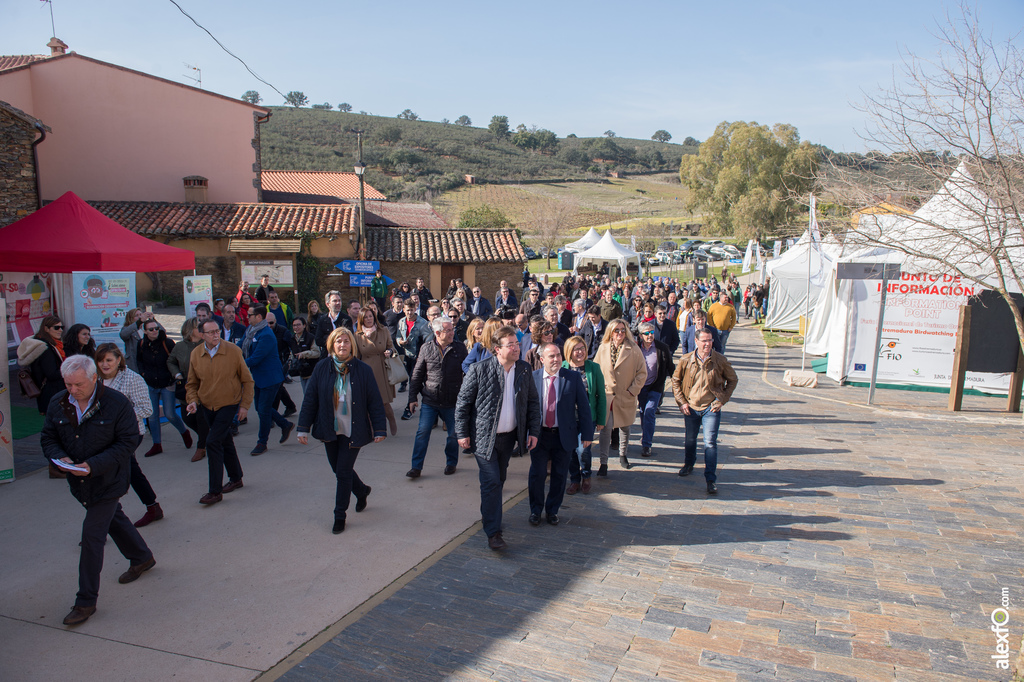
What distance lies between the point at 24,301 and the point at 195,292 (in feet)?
11.2

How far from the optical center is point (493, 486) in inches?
196

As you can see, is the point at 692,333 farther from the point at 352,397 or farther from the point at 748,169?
the point at 748,169

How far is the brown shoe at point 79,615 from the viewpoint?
13.1ft

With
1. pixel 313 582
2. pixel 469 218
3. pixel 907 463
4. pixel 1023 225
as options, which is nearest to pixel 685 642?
pixel 313 582

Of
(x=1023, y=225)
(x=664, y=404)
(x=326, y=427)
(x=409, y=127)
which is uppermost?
(x=409, y=127)

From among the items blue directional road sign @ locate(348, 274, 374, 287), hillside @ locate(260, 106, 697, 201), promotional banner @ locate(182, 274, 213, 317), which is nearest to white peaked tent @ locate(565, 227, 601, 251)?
blue directional road sign @ locate(348, 274, 374, 287)

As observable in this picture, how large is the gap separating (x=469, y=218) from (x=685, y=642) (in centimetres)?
3393

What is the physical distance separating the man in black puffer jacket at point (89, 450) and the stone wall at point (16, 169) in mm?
10219

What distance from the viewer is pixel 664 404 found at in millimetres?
10664

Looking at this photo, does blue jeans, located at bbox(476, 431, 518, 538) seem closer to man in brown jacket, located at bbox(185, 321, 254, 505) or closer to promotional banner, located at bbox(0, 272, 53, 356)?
man in brown jacket, located at bbox(185, 321, 254, 505)

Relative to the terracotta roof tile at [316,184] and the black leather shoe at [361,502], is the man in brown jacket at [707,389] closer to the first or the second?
the black leather shoe at [361,502]

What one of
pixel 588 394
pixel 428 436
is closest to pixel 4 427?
pixel 428 436

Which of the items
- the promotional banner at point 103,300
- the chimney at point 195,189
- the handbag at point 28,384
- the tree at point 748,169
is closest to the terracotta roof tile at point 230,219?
the chimney at point 195,189

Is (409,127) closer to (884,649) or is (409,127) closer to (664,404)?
(664,404)
